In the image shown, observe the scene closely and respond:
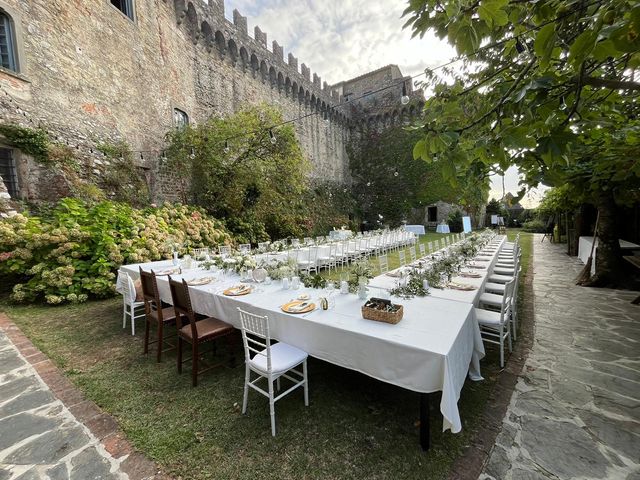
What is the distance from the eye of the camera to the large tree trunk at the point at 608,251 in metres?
5.59

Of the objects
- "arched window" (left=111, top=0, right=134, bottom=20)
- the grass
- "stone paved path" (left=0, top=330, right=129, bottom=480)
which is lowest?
the grass

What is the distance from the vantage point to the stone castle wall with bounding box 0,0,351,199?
6719 millimetres

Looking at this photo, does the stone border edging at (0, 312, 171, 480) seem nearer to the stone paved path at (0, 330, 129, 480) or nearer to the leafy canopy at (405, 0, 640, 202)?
the stone paved path at (0, 330, 129, 480)

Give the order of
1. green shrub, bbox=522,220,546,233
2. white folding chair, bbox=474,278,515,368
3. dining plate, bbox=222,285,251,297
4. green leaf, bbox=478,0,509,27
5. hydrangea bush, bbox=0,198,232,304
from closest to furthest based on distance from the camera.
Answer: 1. green leaf, bbox=478,0,509,27
2. white folding chair, bbox=474,278,515,368
3. dining plate, bbox=222,285,251,297
4. hydrangea bush, bbox=0,198,232,304
5. green shrub, bbox=522,220,546,233

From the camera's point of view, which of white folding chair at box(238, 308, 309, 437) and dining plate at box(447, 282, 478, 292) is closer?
white folding chair at box(238, 308, 309, 437)

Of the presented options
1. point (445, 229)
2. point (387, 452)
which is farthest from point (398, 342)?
point (445, 229)

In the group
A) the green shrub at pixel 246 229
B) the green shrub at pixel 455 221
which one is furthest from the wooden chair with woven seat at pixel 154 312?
the green shrub at pixel 455 221

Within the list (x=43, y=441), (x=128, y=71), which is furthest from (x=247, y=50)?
(x=43, y=441)

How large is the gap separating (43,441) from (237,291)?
6.19ft

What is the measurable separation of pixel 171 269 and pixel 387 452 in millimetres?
4266

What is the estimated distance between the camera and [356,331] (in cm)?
215

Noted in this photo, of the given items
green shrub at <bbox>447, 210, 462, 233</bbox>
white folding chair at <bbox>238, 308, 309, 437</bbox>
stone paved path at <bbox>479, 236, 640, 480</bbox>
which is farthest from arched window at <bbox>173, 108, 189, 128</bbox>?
green shrub at <bbox>447, 210, 462, 233</bbox>

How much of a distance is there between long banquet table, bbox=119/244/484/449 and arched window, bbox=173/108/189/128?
1008 cm

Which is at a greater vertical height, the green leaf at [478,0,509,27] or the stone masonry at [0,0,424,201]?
the stone masonry at [0,0,424,201]
